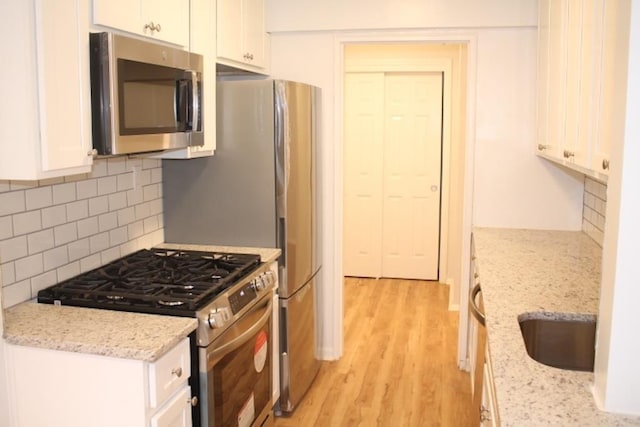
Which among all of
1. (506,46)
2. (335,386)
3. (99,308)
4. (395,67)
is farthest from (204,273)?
(395,67)

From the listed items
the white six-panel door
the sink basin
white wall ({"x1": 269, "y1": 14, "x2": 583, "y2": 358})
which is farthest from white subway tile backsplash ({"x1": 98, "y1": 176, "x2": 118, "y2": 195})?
the white six-panel door

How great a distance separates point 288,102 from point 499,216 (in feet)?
4.91

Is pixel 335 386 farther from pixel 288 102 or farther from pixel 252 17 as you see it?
pixel 252 17

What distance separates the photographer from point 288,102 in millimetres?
3125

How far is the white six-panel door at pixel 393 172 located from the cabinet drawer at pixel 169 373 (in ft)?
12.9

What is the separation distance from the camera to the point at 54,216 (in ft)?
7.91

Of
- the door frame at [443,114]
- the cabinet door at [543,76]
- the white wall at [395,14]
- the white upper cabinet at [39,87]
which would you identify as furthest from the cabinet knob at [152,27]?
the door frame at [443,114]

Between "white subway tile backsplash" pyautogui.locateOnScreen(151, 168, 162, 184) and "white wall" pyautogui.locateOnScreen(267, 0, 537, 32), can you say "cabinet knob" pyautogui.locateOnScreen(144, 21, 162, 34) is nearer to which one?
"white subway tile backsplash" pyautogui.locateOnScreen(151, 168, 162, 184)

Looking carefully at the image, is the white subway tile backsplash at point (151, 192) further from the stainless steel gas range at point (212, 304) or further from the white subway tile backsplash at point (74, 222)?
the stainless steel gas range at point (212, 304)

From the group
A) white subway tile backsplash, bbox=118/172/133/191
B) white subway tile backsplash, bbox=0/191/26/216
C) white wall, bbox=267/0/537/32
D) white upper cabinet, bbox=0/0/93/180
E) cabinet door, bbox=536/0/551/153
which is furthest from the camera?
white wall, bbox=267/0/537/32

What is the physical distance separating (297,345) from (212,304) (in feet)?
3.99

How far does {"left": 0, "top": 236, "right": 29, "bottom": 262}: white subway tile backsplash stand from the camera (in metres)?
2.16

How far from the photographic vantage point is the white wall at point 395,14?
11.6ft

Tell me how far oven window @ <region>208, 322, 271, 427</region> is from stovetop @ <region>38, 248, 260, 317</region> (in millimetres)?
275
